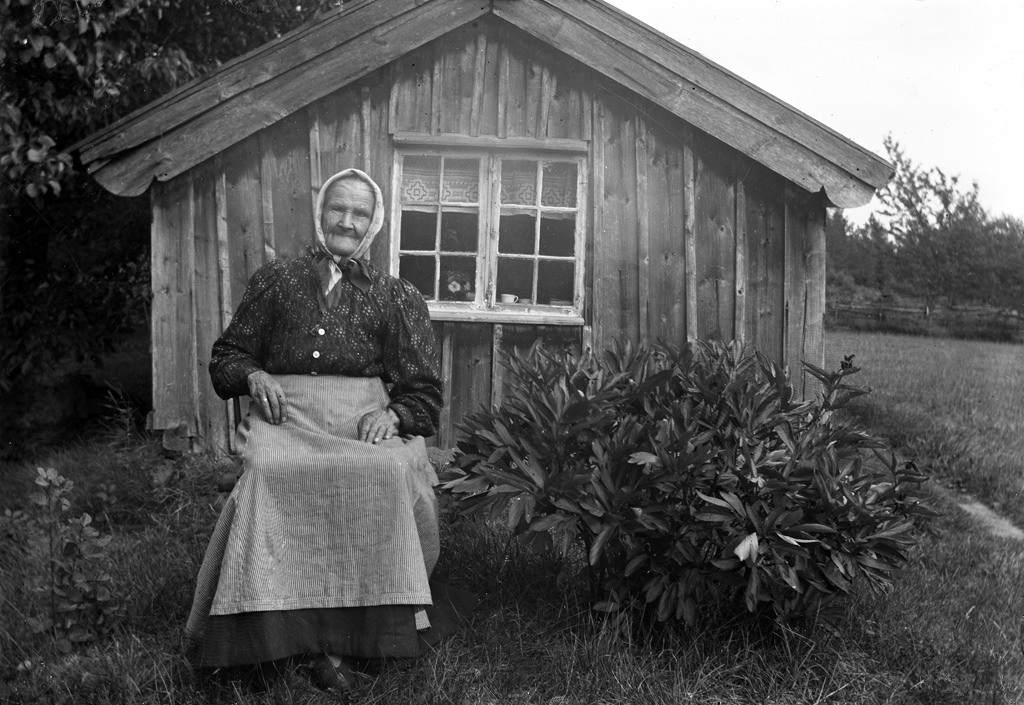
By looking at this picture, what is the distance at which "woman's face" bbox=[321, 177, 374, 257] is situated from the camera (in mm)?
3838

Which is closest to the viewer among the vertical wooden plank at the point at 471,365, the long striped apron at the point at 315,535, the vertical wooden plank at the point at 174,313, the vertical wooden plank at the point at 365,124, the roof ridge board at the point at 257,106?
the long striped apron at the point at 315,535

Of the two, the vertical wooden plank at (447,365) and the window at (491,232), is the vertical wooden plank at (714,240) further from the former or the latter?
the vertical wooden plank at (447,365)

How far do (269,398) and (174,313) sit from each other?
2.91 meters

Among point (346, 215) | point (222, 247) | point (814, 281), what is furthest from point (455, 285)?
point (346, 215)

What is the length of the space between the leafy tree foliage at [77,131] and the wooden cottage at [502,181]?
49.7 inches

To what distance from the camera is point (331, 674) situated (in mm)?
3414

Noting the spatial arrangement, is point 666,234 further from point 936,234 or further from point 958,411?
point 936,234

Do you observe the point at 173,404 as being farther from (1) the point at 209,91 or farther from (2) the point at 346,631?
(2) the point at 346,631

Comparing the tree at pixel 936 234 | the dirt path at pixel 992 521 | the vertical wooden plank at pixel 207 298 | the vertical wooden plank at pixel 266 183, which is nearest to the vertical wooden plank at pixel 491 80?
the vertical wooden plank at pixel 266 183

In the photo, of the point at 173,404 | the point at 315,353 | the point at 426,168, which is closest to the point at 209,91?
the point at 426,168

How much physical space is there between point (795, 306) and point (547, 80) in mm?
2325

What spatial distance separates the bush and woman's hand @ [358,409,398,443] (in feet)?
0.98

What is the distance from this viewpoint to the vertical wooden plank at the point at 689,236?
21.1 ft

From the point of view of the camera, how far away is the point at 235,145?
6242 mm
